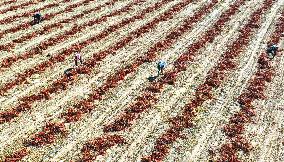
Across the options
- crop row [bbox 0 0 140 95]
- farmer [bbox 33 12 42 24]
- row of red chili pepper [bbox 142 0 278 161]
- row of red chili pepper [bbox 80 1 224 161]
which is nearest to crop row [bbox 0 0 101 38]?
farmer [bbox 33 12 42 24]

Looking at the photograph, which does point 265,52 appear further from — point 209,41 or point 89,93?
point 89,93

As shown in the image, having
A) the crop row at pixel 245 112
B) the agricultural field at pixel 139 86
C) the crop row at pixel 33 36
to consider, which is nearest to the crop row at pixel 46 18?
the agricultural field at pixel 139 86

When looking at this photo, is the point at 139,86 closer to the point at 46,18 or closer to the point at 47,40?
the point at 47,40

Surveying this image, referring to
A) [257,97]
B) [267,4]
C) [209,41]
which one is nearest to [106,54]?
[209,41]

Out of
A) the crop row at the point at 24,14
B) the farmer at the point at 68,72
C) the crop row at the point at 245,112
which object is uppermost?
the crop row at the point at 24,14

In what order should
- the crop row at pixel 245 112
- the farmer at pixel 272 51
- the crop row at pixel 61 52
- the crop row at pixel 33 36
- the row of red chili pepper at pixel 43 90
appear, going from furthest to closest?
the farmer at pixel 272 51, the crop row at pixel 33 36, the crop row at pixel 61 52, the row of red chili pepper at pixel 43 90, the crop row at pixel 245 112

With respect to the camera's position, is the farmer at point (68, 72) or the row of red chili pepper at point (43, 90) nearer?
the row of red chili pepper at point (43, 90)

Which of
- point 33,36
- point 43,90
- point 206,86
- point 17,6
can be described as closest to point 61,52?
point 33,36

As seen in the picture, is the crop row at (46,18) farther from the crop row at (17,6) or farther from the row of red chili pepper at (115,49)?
the row of red chili pepper at (115,49)
